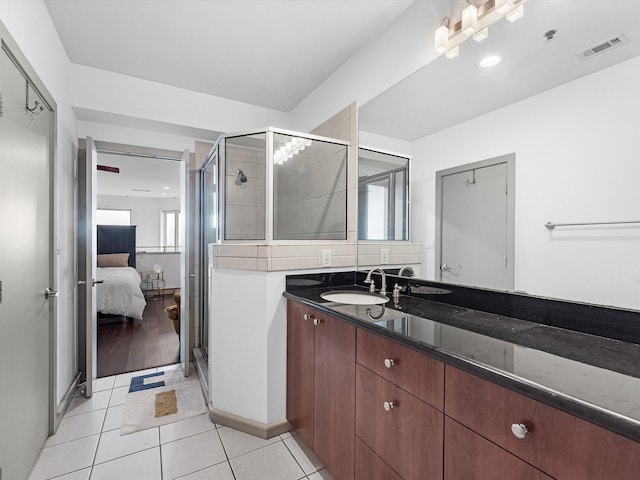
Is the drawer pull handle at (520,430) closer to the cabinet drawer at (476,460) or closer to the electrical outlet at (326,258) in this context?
the cabinet drawer at (476,460)

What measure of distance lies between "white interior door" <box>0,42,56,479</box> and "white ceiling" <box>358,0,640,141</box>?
6.28 ft

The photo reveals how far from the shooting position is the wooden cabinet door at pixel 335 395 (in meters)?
1.36

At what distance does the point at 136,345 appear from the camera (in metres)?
3.57

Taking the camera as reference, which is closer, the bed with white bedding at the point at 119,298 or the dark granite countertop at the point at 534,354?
the dark granite countertop at the point at 534,354

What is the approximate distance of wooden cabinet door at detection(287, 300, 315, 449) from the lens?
1683mm

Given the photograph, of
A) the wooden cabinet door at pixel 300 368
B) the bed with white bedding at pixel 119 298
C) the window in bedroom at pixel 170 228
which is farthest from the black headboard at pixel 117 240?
the wooden cabinet door at pixel 300 368

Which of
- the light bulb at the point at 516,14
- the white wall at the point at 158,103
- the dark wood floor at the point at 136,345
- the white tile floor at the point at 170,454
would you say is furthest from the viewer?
the dark wood floor at the point at 136,345

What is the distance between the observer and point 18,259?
1.44m

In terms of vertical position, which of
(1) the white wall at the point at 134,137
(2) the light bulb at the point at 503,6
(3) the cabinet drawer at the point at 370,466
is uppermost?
(2) the light bulb at the point at 503,6

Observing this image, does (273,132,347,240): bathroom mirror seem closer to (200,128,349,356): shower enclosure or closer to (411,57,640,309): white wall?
(200,128,349,356): shower enclosure

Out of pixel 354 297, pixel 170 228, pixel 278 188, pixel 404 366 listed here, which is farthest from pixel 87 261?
pixel 170 228

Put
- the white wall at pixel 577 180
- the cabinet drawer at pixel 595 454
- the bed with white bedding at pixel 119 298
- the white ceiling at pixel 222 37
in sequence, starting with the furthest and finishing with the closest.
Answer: the bed with white bedding at pixel 119 298 < the white ceiling at pixel 222 37 < the white wall at pixel 577 180 < the cabinet drawer at pixel 595 454

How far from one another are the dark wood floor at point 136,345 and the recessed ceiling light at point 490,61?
3.50 metres

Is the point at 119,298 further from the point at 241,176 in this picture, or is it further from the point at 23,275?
the point at 241,176
